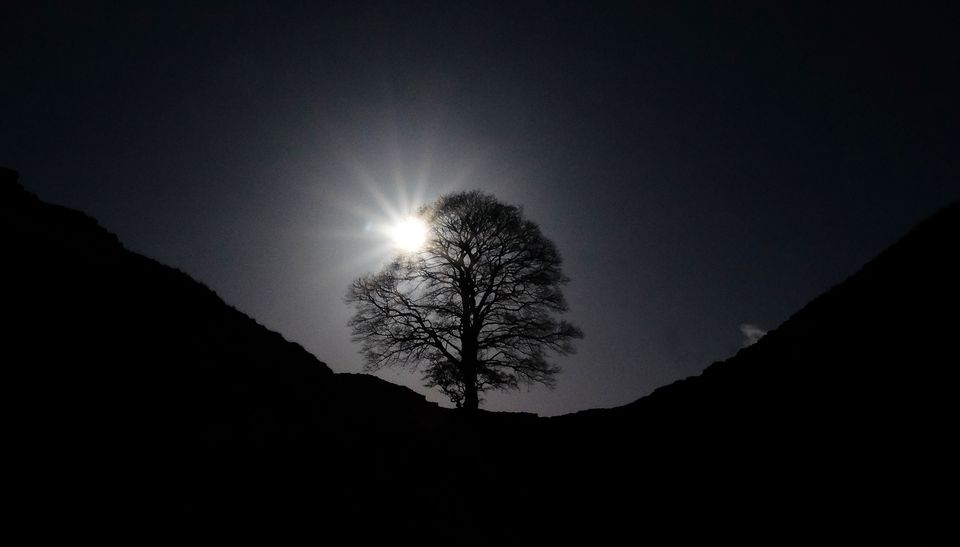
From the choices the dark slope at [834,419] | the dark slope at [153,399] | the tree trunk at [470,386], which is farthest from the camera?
the tree trunk at [470,386]

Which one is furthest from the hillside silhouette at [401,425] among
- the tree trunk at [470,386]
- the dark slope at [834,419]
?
the tree trunk at [470,386]

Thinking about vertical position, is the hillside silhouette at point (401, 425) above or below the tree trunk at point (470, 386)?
below

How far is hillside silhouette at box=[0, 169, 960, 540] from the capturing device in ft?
10.6

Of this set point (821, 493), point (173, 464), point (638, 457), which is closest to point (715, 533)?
point (821, 493)

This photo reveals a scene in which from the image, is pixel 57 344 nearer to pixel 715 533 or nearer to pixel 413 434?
pixel 413 434

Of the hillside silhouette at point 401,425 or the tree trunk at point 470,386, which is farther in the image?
the tree trunk at point 470,386

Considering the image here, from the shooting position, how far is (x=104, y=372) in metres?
3.78

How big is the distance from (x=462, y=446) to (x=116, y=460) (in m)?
4.44

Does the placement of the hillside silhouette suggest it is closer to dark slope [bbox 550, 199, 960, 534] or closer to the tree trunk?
dark slope [bbox 550, 199, 960, 534]

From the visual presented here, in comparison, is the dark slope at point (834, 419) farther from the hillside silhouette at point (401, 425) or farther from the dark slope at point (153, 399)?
the dark slope at point (153, 399)

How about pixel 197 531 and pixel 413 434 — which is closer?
pixel 197 531

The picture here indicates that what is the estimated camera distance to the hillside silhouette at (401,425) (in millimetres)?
3242

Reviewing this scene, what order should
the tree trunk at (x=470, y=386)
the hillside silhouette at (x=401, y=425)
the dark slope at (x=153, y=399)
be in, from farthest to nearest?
the tree trunk at (x=470, y=386) → the hillside silhouette at (x=401, y=425) → the dark slope at (x=153, y=399)

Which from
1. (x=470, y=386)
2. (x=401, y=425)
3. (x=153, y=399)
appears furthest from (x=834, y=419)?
(x=470, y=386)
